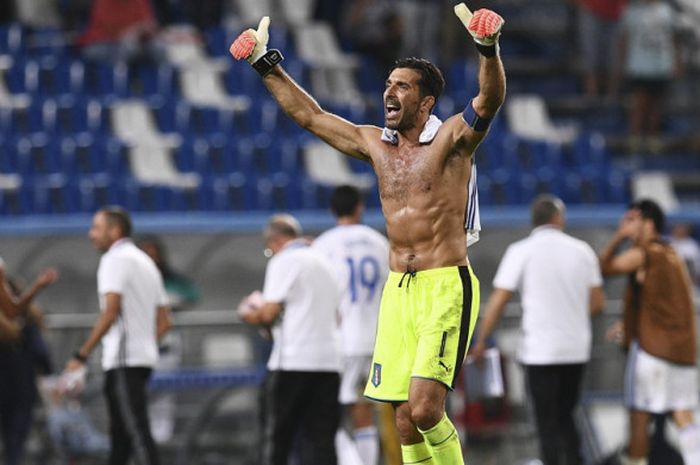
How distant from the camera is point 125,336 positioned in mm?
12102

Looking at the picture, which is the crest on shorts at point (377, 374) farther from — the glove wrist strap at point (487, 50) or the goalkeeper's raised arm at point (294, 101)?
the glove wrist strap at point (487, 50)

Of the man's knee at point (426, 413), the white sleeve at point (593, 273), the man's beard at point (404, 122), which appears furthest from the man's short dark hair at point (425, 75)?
the white sleeve at point (593, 273)

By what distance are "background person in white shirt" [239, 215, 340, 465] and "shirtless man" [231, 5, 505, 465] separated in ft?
8.71

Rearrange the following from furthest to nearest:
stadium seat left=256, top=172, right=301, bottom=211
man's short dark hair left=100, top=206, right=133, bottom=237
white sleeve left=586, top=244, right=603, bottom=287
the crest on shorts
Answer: stadium seat left=256, top=172, right=301, bottom=211, white sleeve left=586, top=244, right=603, bottom=287, man's short dark hair left=100, top=206, right=133, bottom=237, the crest on shorts

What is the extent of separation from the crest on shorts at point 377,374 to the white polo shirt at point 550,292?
3.64 meters

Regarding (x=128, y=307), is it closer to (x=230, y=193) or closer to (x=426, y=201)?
(x=426, y=201)

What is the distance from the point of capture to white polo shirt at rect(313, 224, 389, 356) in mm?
12797

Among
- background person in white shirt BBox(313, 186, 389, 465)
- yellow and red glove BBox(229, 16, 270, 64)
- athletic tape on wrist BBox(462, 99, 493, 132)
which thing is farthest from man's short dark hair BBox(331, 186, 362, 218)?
athletic tape on wrist BBox(462, 99, 493, 132)

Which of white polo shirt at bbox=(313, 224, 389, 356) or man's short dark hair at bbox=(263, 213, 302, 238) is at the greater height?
man's short dark hair at bbox=(263, 213, 302, 238)

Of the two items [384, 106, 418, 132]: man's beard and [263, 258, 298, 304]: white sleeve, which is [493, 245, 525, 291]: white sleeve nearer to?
[263, 258, 298, 304]: white sleeve

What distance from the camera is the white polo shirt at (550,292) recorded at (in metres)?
12.5

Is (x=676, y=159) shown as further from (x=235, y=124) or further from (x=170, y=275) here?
(x=170, y=275)

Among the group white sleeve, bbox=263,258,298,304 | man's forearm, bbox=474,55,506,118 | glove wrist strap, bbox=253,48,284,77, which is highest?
glove wrist strap, bbox=253,48,284,77

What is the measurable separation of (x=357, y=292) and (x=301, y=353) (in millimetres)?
1304
